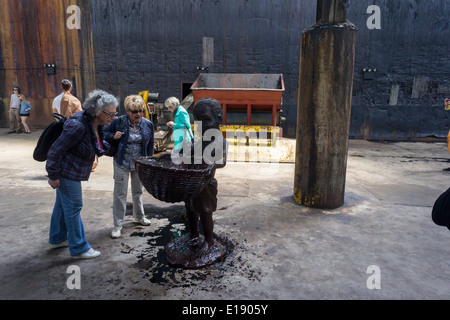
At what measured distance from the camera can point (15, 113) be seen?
11.2 meters

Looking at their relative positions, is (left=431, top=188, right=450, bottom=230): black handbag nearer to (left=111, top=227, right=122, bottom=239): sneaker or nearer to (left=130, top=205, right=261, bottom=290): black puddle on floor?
(left=130, top=205, right=261, bottom=290): black puddle on floor

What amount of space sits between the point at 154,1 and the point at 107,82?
3.31m

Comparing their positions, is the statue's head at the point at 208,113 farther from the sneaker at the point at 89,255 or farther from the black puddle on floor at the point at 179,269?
the sneaker at the point at 89,255

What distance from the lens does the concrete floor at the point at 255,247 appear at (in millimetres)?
2629

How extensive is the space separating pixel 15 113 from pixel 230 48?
25.7 feet

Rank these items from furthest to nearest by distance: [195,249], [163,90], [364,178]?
[163,90] < [364,178] < [195,249]

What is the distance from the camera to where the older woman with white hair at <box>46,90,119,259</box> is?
110 inches

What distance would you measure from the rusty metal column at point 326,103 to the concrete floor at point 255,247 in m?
0.39

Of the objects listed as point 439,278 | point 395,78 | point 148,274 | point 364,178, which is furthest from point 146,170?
point 395,78

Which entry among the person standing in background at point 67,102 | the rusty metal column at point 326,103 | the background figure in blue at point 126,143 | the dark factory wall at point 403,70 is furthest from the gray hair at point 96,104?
the dark factory wall at point 403,70

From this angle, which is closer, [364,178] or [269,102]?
[364,178]

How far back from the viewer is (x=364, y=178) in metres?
6.22

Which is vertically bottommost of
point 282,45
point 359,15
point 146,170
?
point 146,170

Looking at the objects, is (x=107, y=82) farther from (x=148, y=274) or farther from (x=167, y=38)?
(x=148, y=274)
